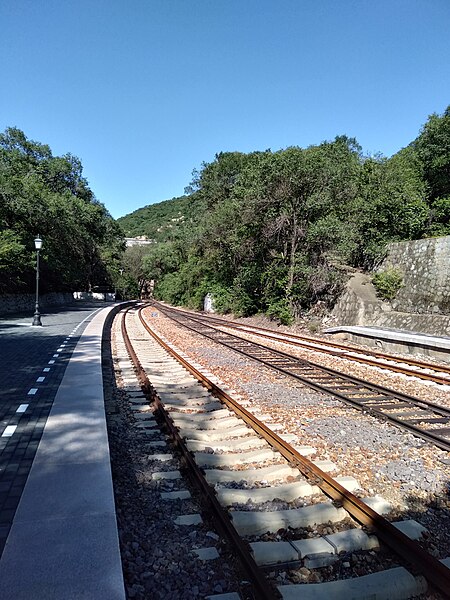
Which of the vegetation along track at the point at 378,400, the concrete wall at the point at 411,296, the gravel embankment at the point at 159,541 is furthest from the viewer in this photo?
the concrete wall at the point at 411,296

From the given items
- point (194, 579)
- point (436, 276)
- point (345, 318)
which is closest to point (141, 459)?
point (194, 579)

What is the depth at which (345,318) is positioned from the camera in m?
19.3

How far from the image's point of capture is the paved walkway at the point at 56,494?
250cm

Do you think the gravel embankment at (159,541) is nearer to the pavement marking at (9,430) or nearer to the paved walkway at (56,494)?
the paved walkway at (56,494)

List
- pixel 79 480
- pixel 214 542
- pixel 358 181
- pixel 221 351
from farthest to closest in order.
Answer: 1. pixel 358 181
2. pixel 221 351
3. pixel 79 480
4. pixel 214 542

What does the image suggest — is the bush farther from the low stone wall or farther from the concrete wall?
the low stone wall

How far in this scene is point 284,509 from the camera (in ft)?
11.9

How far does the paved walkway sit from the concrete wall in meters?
13.0

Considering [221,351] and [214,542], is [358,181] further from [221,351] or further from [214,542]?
[214,542]

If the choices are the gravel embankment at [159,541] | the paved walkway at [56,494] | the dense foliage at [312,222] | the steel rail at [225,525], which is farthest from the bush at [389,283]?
the gravel embankment at [159,541]

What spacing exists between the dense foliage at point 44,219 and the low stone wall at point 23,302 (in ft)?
2.01

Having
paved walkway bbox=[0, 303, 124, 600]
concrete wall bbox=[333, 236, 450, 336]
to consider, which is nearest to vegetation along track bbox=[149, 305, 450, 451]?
paved walkway bbox=[0, 303, 124, 600]

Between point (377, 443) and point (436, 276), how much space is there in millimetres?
12903

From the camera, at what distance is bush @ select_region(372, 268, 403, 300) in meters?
18.3
